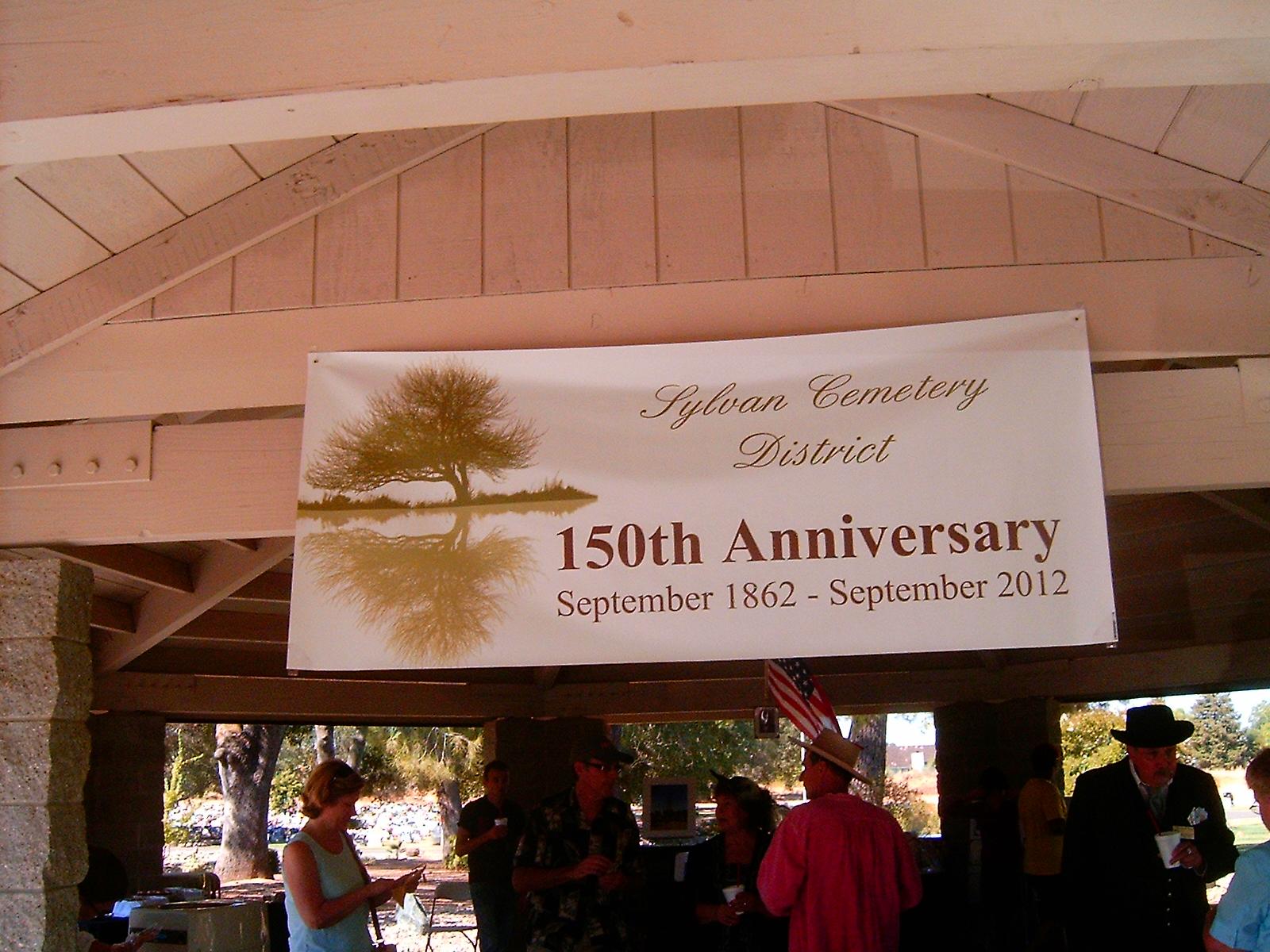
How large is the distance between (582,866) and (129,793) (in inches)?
196

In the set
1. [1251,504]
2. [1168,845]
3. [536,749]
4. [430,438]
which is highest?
[1251,504]

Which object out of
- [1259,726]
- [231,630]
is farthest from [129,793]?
[1259,726]

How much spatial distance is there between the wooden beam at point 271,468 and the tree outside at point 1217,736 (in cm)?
1985

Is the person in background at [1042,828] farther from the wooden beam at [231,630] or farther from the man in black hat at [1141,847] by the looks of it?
the wooden beam at [231,630]

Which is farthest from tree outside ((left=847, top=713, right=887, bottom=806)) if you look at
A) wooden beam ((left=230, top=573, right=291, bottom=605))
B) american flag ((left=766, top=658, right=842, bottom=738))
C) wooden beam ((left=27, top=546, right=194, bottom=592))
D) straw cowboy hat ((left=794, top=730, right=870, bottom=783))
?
straw cowboy hat ((left=794, top=730, right=870, bottom=783))

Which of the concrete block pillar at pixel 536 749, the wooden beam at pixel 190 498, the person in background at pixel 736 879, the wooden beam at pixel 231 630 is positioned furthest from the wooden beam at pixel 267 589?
the wooden beam at pixel 190 498

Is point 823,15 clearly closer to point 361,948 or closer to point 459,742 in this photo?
point 361,948

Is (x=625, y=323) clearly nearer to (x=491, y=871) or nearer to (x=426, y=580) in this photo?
(x=426, y=580)

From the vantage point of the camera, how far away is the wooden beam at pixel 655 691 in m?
8.98

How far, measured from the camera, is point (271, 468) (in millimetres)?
4145

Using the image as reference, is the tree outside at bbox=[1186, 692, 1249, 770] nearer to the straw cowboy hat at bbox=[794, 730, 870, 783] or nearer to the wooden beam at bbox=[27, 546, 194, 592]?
the wooden beam at bbox=[27, 546, 194, 592]

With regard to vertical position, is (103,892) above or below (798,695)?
below

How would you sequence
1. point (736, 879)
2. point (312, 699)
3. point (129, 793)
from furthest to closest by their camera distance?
point (312, 699), point (129, 793), point (736, 879)

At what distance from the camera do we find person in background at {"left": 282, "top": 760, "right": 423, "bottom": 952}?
12.4 feet
